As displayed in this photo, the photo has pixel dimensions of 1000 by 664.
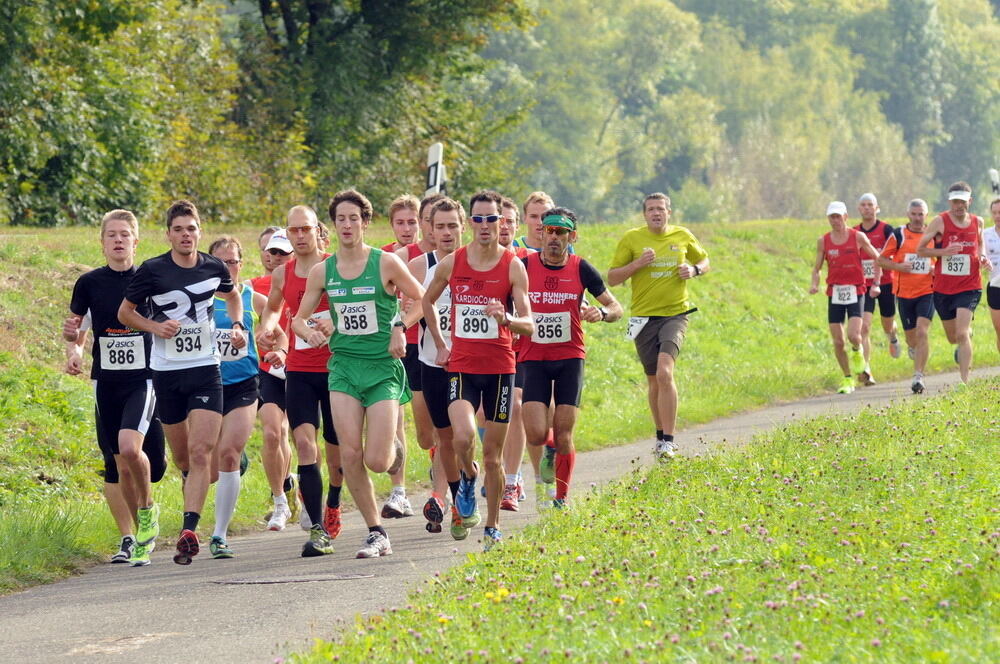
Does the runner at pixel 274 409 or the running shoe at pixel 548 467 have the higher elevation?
the runner at pixel 274 409

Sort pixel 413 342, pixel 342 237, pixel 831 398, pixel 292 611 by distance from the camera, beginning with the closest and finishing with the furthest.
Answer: pixel 292 611 < pixel 342 237 < pixel 413 342 < pixel 831 398

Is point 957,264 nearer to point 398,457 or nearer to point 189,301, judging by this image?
point 398,457

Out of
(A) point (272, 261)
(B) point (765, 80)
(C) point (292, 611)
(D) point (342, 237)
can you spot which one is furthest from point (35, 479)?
(B) point (765, 80)

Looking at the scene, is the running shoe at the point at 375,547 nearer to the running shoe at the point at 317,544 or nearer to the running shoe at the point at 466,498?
the running shoe at the point at 317,544

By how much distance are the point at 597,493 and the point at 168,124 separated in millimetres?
20646

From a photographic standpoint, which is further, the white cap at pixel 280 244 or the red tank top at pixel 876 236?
the red tank top at pixel 876 236

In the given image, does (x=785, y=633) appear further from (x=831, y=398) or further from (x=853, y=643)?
(x=831, y=398)

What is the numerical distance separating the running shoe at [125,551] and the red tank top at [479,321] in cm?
248

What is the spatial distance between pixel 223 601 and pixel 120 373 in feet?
7.74

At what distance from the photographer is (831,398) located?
20109 mm

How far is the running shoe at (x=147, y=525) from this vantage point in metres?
10.6

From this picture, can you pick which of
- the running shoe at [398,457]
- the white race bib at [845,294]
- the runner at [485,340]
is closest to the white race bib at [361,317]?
the runner at [485,340]

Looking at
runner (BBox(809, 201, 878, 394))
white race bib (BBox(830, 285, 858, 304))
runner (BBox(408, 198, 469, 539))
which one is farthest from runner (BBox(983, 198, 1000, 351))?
runner (BBox(408, 198, 469, 539))

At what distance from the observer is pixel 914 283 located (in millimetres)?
19828
